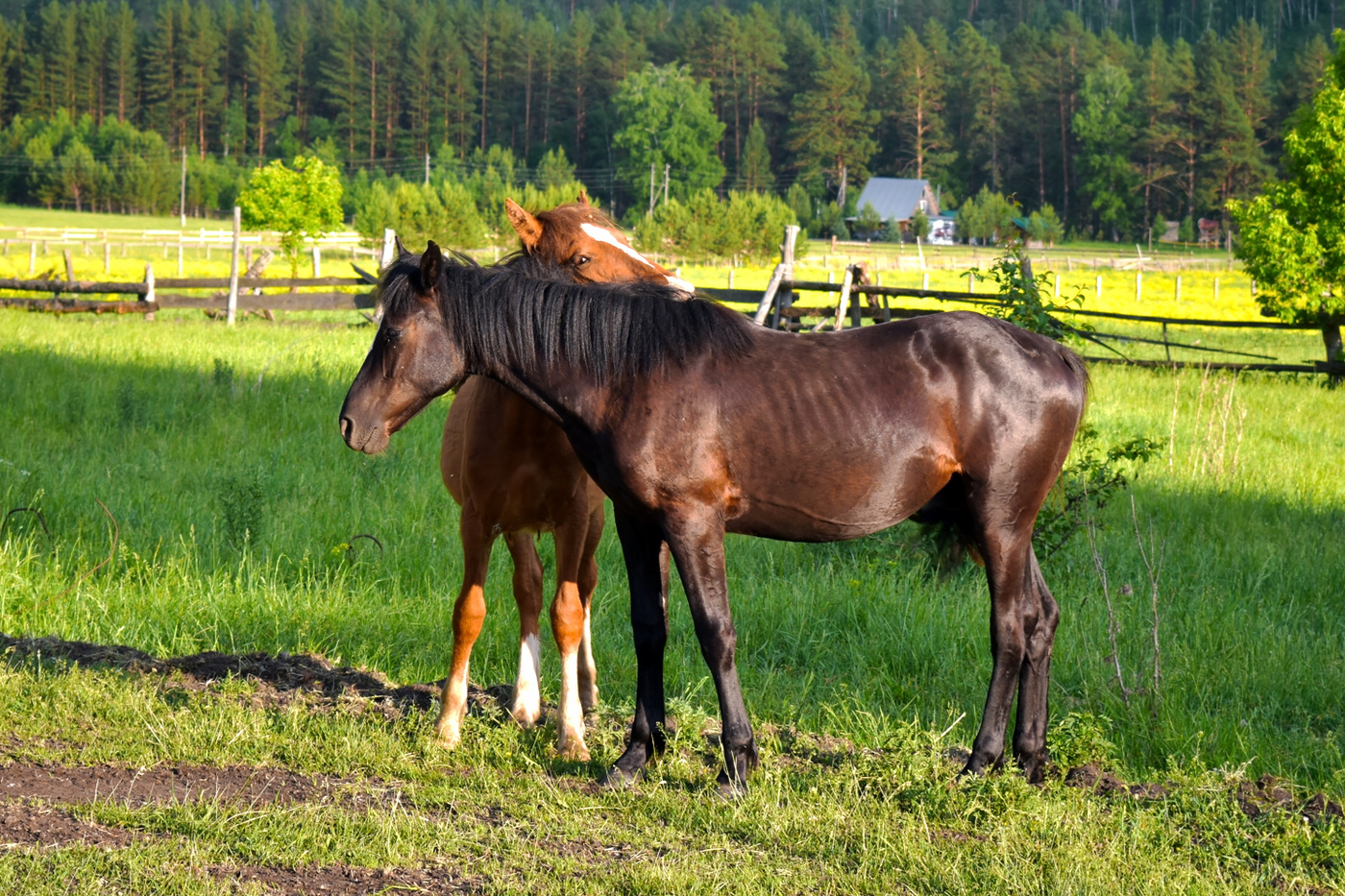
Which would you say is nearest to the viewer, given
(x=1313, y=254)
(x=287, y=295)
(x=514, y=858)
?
(x=514, y=858)

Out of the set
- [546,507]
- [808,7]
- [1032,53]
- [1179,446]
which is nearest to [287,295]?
[1179,446]

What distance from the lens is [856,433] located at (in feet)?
13.3

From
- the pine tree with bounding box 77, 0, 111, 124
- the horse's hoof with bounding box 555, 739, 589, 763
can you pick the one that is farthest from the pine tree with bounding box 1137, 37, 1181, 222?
the pine tree with bounding box 77, 0, 111, 124

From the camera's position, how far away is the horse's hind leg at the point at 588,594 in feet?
16.0

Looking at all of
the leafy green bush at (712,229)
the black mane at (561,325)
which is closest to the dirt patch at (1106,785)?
the black mane at (561,325)

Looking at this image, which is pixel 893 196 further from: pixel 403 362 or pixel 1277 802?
pixel 403 362

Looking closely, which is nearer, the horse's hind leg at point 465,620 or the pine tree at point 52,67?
the horse's hind leg at point 465,620

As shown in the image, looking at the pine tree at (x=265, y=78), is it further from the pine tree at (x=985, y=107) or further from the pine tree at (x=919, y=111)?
the pine tree at (x=985, y=107)

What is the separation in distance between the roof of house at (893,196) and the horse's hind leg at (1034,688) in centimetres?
9339

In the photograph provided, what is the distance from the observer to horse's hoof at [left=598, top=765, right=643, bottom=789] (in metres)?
4.16

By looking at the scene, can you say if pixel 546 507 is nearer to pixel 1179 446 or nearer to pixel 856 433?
pixel 856 433

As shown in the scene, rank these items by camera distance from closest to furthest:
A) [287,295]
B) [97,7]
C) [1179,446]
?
1. [1179,446]
2. [287,295]
3. [97,7]

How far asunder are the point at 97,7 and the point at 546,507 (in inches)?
5530

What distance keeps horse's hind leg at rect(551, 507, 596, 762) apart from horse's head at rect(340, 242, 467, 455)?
924 millimetres
